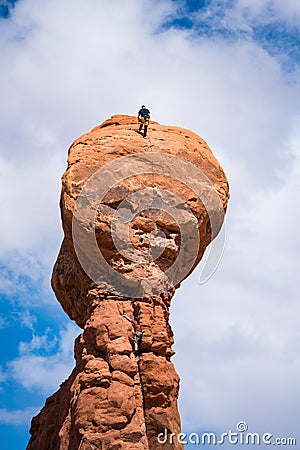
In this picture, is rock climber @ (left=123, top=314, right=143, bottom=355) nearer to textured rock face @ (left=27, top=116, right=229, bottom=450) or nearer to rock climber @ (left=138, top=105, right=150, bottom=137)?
textured rock face @ (left=27, top=116, right=229, bottom=450)

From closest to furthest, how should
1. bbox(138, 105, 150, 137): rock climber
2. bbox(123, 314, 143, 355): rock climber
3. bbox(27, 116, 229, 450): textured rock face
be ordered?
bbox(27, 116, 229, 450): textured rock face
bbox(123, 314, 143, 355): rock climber
bbox(138, 105, 150, 137): rock climber

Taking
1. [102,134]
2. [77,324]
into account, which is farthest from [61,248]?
[102,134]

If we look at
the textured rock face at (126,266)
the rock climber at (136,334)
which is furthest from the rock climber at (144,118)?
the rock climber at (136,334)

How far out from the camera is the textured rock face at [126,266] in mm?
13234

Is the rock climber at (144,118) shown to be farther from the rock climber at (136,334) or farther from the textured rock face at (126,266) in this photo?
the rock climber at (136,334)

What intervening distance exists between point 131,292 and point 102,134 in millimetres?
5770

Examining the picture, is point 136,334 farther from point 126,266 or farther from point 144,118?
point 144,118

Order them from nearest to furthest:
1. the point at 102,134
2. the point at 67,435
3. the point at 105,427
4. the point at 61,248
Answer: the point at 105,427 → the point at 67,435 → the point at 102,134 → the point at 61,248

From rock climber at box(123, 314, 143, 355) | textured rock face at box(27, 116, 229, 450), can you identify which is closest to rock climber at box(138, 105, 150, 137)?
textured rock face at box(27, 116, 229, 450)

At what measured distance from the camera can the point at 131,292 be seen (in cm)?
1514

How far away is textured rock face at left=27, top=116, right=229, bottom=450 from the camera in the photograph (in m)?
13.2

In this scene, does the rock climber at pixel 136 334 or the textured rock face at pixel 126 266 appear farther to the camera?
the rock climber at pixel 136 334

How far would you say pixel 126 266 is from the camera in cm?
1551

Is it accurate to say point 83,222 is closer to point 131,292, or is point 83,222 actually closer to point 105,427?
point 131,292
